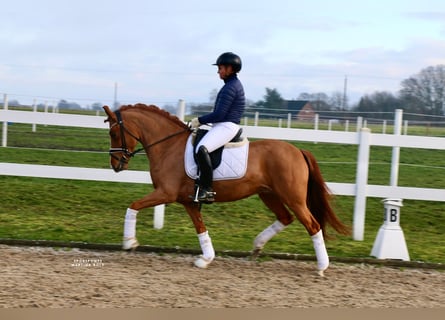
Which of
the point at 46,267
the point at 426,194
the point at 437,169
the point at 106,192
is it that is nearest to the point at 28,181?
the point at 106,192

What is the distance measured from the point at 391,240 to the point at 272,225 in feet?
5.17

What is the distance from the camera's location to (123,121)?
7.56 m

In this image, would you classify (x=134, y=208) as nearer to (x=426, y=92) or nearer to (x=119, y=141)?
(x=119, y=141)

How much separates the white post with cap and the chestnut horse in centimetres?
66

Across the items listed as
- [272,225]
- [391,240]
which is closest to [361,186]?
[391,240]

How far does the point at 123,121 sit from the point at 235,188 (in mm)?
1672

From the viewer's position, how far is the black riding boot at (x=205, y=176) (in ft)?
23.0

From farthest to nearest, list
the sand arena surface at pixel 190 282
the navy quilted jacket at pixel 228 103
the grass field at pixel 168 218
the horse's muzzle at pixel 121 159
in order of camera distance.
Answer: the grass field at pixel 168 218 → the horse's muzzle at pixel 121 159 → the navy quilted jacket at pixel 228 103 → the sand arena surface at pixel 190 282

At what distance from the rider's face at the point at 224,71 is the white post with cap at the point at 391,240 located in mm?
2738

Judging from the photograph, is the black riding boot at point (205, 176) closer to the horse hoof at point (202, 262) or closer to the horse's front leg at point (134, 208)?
the horse's front leg at point (134, 208)

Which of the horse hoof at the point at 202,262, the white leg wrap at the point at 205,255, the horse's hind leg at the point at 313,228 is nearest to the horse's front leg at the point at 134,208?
the white leg wrap at the point at 205,255

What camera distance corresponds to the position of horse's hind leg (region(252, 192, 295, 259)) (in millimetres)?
7570

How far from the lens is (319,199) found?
744 cm

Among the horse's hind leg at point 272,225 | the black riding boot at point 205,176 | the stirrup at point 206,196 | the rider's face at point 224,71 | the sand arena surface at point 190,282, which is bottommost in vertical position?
the sand arena surface at point 190,282
